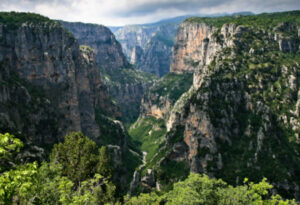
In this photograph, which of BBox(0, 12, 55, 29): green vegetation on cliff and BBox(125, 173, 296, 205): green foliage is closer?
BBox(125, 173, 296, 205): green foliage

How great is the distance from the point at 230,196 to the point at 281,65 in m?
117

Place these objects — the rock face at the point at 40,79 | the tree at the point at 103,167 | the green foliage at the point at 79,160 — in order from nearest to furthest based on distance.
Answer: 1. the green foliage at the point at 79,160
2. the tree at the point at 103,167
3. the rock face at the point at 40,79

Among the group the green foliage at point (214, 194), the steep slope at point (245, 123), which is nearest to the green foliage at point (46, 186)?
the green foliage at point (214, 194)

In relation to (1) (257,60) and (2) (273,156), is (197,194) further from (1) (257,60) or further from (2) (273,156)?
(1) (257,60)

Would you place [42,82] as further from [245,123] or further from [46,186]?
[46,186]

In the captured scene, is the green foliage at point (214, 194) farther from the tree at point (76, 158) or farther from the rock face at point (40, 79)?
the rock face at point (40, 79)

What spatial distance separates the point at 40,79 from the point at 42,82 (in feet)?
5.22

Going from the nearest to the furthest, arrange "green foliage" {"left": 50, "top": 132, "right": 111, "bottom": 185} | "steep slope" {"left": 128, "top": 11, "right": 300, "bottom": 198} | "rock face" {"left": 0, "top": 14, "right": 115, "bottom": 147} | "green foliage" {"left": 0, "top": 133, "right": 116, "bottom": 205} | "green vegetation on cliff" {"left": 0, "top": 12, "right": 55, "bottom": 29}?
1. "green foliage" {"left": 0, "top": 133, "right": 116, "bottom": 205}
2. "green foliage" {"left": 50, "top": 132, "right": 111, "bottom": 185}
3. "steep slope" {"left": 128, "top": 11, "right": 300, "bottom": 198}
4. "rock face" {"left": 0, "top": 14, "right": 115, "bottom": 147}
5. "green vegetation on cliff" {"left": 0, "top": 12, "right": 55, "bottom": 29}

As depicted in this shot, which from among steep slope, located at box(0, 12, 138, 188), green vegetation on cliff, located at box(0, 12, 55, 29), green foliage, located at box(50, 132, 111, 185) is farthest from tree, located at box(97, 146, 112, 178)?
green vegetation on cliff, located at box(0, 12, 55, 29)

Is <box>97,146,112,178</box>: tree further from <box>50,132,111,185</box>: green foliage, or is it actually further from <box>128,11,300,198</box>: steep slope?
<box>128,11,300,198</box>: steep slope

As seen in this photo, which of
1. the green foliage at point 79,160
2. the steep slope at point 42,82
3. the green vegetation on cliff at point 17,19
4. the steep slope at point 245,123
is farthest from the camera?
the green vegetation on cliff at point 17,19

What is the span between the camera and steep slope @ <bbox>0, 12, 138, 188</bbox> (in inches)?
3986

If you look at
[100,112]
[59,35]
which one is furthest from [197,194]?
[100,112]

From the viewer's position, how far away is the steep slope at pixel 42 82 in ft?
332
